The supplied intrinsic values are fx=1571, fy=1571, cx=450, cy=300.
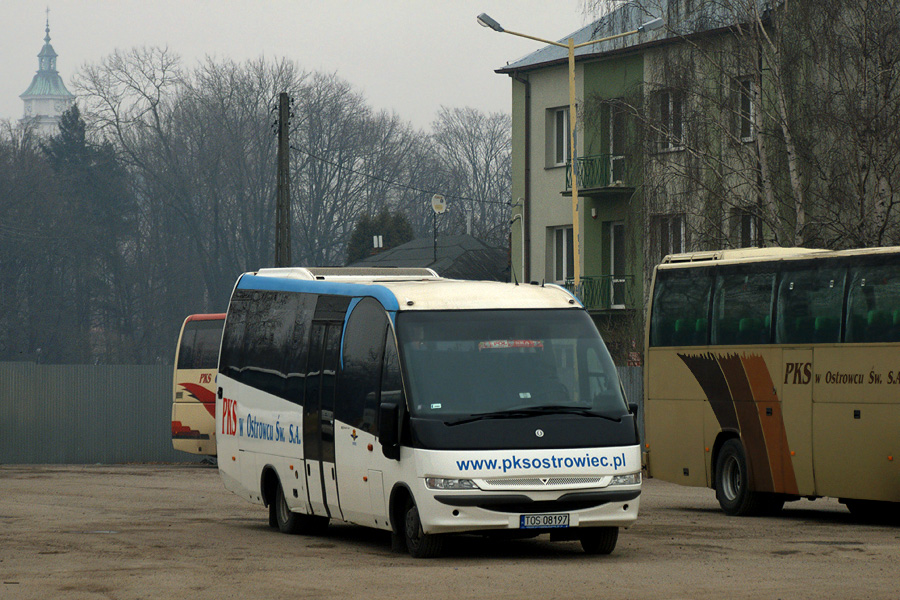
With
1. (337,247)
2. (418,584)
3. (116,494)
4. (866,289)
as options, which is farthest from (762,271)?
(337,247)

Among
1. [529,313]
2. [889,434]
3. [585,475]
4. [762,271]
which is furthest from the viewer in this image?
[762,271]

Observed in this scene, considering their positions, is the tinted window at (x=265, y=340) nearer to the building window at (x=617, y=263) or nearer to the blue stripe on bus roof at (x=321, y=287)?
the blue stripe on bus roof at (x=321, y=287)

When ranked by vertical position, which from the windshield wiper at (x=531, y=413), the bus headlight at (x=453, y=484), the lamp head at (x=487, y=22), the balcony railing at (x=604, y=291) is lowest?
the bus headlight at (x=453, y=484)

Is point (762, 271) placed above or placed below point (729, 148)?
below

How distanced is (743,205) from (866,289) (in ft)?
47.1

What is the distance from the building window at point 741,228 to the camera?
31072mm

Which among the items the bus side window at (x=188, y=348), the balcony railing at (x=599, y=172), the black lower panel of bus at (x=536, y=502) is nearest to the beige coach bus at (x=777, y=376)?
the black lower panel of bus at (x=536, y=502)

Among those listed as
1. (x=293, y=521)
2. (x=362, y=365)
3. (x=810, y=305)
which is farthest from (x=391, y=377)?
(x=810, y=305)

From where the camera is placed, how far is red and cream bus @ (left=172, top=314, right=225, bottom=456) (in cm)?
3291

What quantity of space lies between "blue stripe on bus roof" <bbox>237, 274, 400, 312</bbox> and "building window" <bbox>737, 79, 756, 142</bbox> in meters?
16.0

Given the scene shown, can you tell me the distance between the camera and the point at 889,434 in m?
16.7

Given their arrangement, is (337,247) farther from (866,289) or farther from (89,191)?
(866,289)

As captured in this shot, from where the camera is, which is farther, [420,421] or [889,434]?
[889,434]

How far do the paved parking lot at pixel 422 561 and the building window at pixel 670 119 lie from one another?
13728 mm
